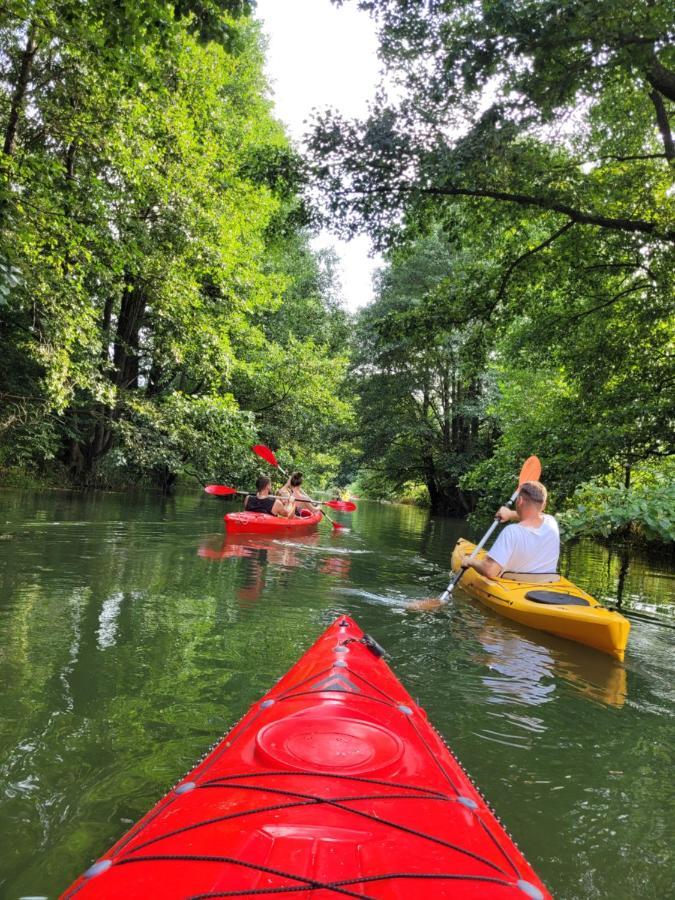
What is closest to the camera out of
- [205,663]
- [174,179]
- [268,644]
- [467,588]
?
[205,663]

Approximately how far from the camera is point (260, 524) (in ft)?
33.9

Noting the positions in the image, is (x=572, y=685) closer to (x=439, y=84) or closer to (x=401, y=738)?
(x=401, y=738)

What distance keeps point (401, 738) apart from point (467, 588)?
496cm

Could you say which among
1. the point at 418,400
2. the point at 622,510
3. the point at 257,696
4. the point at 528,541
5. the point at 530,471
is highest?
the point at 418,400

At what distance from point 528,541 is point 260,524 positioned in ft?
19.4

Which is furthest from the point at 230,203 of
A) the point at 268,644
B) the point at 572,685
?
the point at 572,685

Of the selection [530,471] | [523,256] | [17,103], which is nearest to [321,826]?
[530,471]

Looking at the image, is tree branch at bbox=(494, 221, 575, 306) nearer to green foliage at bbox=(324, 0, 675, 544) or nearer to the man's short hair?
green foliage at bbox=(324, 0, 675, 544)

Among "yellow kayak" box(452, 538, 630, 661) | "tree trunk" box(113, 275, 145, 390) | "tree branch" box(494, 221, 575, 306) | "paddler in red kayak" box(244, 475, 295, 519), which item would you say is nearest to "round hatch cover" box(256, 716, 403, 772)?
"yellow kayak" box(452, 538, 630, 661)

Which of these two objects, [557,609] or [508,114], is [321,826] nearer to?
[557,609]

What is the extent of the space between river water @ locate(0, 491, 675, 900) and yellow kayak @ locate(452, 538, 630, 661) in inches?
5.1

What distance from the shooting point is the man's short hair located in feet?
17.2

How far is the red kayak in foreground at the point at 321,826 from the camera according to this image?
1.29 meters

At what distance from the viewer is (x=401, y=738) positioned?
2166 millimetres
